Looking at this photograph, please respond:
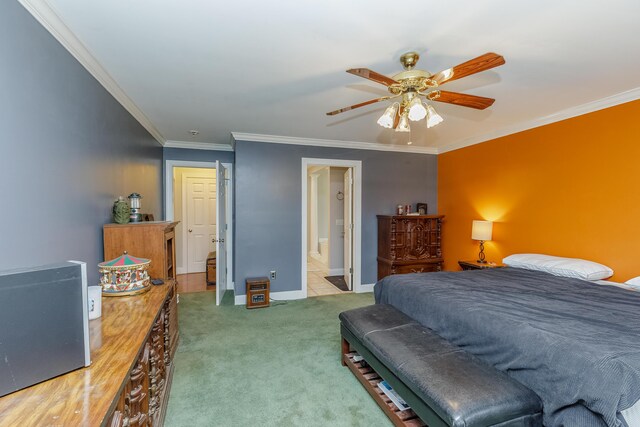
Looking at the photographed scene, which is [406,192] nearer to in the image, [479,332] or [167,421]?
[479,332]

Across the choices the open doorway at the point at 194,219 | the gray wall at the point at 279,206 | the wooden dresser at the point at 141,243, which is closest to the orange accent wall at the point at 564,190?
the gray wall at the point at 279,206

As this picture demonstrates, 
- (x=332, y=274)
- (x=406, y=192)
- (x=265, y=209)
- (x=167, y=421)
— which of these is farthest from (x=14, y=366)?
(x=332, y=274)

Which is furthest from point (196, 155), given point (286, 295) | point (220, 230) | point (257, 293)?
point (286, 295)

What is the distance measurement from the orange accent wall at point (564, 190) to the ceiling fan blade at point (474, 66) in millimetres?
2218

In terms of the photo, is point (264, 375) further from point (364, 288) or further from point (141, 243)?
point (364, 288)

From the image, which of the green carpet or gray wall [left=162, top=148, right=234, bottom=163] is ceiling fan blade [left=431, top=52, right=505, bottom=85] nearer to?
the green carpet

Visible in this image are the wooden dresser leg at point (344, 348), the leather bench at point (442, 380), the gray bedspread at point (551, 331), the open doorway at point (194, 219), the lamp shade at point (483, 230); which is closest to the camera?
the gray bedspread at point (551, 331)

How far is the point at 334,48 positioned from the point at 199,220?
521 cm

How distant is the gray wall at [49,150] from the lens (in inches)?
52.5

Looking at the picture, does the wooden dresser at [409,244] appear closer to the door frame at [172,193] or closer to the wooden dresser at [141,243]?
the door frame at [172,193]

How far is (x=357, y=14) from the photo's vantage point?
1.63 meters

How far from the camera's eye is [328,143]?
4.58 m

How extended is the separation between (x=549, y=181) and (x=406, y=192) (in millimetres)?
2065

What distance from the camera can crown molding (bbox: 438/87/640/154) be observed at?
8.94ft
